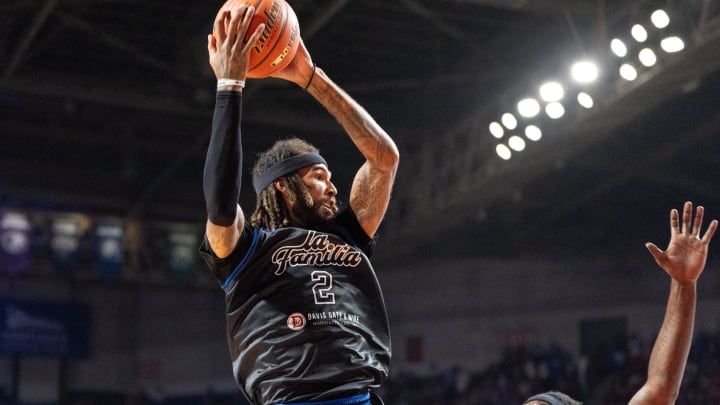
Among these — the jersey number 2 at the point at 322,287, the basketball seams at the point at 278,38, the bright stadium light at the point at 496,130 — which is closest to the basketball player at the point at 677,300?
the jersey number 2 at the point at 322,287

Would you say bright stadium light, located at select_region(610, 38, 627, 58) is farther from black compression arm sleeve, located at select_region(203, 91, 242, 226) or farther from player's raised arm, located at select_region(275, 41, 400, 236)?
black compression arm sleeve, located at select_region(203, 91, 242, 226)

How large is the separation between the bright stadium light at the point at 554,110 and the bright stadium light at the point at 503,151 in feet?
2.74

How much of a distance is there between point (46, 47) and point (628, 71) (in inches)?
271

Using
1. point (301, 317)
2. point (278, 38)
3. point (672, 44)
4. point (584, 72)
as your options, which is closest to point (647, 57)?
point (672, 44)

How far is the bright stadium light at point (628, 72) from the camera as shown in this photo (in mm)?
9445

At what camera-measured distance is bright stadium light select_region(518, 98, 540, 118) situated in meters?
11.0

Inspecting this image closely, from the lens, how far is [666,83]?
9.35m

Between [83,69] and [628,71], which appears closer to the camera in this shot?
[628,71]

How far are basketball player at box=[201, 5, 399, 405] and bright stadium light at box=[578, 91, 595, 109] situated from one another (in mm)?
7212

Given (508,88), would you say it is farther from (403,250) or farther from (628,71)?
(403,250)

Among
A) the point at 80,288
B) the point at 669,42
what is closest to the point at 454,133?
the point at 669,42

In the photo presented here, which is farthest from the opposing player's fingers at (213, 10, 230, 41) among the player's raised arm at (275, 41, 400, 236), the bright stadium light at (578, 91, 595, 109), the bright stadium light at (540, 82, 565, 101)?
the bright stadium light at (540, 82, 565, 101)

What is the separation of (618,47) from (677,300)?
263 inches

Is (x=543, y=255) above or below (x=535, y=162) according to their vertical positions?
below
